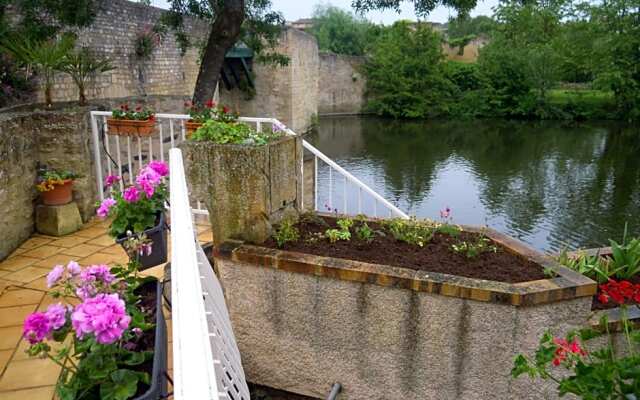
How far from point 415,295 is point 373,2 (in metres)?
5.56

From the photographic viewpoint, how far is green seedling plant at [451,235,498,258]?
8.79 feet

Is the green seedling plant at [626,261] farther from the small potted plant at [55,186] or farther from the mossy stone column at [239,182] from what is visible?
the small potted plant at [55,186]

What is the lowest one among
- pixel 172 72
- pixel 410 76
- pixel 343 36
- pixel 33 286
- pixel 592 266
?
pixel 33 286

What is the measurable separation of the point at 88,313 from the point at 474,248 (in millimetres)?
1972

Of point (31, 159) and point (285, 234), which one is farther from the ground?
point (31, 159)

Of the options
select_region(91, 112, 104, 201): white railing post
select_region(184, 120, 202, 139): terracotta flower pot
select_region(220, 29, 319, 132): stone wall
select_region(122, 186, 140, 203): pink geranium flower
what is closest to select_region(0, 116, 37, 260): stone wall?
select_region(91, 112, 104, 201): white railing post

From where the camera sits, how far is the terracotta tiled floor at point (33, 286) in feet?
7.37

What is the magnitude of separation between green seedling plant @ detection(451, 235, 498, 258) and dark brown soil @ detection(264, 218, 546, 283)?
0.02 meters

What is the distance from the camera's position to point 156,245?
2598 mm

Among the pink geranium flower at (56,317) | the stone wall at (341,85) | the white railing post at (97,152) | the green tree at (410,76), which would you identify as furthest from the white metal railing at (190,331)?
the green tree at (410,76)

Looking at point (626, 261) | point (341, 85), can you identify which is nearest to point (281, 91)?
point (341, 85)

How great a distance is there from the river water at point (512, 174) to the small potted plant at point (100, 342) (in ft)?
26.0

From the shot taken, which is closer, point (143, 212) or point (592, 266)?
point (143, 212)

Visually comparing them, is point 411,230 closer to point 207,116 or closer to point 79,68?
point 207,116
